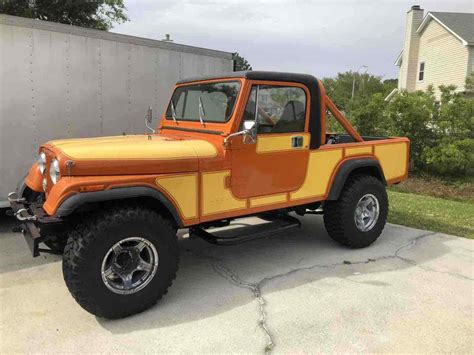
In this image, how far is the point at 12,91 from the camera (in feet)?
17.9

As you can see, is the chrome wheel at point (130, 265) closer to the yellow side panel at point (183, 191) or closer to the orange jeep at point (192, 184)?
the orange jeep at point (192, 184)

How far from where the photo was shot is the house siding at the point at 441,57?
2347cm

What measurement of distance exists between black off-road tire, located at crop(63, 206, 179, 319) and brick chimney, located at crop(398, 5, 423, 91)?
27632 millimetres

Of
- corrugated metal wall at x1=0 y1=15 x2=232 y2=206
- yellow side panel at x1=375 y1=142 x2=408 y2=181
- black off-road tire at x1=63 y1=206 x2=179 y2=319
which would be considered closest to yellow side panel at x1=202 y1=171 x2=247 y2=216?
black off-road tire at x1=63 y1=206 x2=179 y2=319

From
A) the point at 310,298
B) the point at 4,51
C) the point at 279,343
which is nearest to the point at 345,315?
the point at 310,298

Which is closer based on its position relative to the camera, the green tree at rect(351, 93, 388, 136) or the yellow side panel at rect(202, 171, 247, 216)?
the yellow side panel at rect(202, 171, 247, 216)

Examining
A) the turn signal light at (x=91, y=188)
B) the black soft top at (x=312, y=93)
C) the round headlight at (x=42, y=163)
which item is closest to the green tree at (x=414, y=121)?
the black soft top at (x=312, y=93)

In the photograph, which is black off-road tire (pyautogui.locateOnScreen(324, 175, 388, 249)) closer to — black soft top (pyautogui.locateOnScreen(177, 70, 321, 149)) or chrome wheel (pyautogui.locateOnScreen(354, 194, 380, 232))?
chrome wheel (pyautogui.locateOnScreen(354, 194, 380, 232))

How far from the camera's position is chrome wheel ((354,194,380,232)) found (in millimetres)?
5340

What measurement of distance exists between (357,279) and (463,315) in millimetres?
998

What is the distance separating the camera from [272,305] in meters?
3.83

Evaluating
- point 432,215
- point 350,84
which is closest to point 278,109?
point 432,215

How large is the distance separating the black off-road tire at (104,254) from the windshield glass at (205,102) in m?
1.28

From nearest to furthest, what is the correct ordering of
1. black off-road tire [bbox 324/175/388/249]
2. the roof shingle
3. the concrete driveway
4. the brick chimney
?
1. the concrete driveway
2. black off-road tire [bbox 324/175/388/249]
3. the roof shingle
4. the brick chimney
